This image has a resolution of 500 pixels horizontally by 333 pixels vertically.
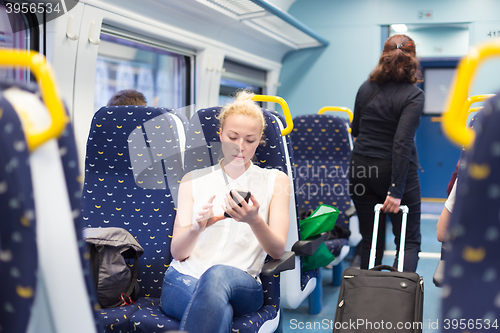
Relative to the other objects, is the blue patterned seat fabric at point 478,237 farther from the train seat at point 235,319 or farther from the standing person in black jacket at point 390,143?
the standing person in black jacket at point 390,143

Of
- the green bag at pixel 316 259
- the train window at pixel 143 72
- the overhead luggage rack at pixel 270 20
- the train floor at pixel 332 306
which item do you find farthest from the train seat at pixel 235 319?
the overhead luggage rack at pixel 270 20

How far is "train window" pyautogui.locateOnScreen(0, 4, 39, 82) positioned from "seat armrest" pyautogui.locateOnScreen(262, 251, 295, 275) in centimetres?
195

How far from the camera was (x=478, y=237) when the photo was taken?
1.89 ft

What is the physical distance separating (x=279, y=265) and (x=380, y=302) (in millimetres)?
446

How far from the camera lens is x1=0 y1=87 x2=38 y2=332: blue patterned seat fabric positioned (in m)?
0.60

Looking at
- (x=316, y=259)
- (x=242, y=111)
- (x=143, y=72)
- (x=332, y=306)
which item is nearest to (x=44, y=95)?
(x=242, y=111)

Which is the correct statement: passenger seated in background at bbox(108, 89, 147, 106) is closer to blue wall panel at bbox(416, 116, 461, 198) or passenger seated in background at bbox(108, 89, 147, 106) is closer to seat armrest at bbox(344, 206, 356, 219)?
seat armrest at bbox(344, 206, 356, 219)

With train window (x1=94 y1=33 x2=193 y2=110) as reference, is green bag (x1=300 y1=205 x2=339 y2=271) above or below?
below

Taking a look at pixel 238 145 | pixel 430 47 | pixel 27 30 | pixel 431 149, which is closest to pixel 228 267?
pixel 238 145

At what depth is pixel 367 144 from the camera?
2.51 meters

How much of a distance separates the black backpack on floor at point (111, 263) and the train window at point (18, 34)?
1.41 meters

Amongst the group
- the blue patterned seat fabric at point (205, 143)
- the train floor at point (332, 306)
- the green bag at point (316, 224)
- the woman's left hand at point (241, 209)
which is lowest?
the train floor at point (332, 306)

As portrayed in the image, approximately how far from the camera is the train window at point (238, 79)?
541cm

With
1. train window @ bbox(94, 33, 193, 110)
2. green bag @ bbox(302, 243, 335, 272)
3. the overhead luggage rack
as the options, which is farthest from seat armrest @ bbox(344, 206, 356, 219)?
the overhead luggage rack
